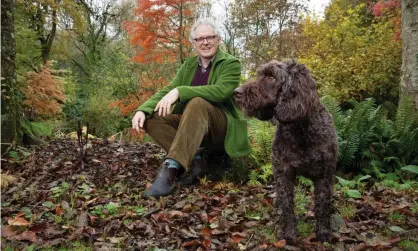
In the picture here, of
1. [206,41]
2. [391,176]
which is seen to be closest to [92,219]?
[206,41]

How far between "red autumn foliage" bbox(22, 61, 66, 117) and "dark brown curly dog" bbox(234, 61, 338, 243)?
8332mm

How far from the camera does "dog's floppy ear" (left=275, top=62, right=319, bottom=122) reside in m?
2.50

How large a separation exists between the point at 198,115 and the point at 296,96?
4.23ft

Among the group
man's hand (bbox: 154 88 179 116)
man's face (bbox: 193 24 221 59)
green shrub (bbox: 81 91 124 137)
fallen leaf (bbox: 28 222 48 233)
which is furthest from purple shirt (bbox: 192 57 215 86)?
green shrub (bbox: 81 91 124 137)

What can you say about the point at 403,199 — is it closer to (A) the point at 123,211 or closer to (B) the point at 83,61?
(A) the point at 123,211

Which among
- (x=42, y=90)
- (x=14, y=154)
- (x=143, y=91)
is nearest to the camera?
(x=14, y=154)

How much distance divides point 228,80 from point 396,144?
2328 millimetres

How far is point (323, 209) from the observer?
101 inches

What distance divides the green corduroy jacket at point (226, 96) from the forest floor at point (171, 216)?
45cm

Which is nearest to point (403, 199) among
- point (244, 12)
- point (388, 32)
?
point (388, 32)

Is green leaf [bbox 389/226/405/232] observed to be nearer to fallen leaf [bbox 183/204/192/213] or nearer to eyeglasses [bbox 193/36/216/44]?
fallen leaf [bbox 183/204/192/213]

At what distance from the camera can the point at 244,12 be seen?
50.4 feet

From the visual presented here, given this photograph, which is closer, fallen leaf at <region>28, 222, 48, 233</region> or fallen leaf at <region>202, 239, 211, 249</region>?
fallen leaf at <region>202, 239, 211, 249</region>

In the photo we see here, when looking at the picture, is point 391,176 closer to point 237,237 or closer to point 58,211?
point 237,237
